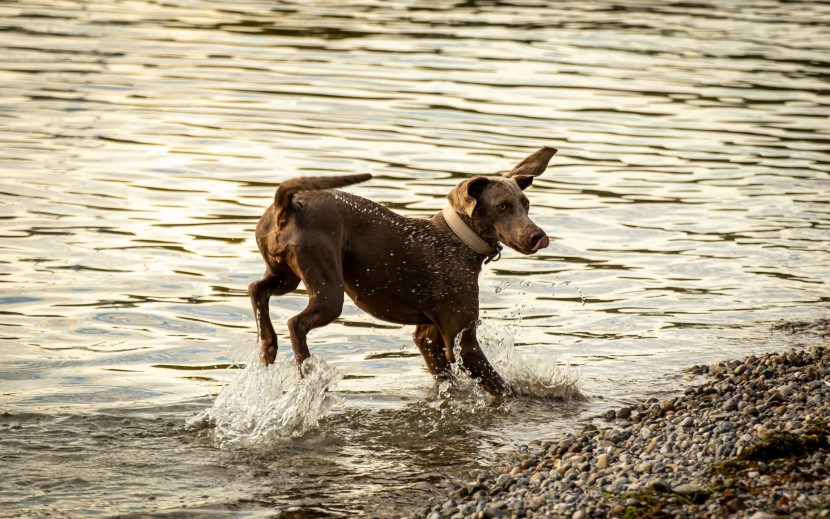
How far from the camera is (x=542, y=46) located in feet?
80.4

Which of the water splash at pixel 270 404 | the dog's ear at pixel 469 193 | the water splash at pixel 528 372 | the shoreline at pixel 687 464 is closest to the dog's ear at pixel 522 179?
the dog's ear at pixel 469 193

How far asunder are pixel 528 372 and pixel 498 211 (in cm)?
137

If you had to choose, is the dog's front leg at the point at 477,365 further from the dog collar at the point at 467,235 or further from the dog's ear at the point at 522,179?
the dog's ear at the point at 522,179

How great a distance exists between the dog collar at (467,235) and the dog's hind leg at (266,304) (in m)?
1.16

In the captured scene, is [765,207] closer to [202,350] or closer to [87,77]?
[202,350]

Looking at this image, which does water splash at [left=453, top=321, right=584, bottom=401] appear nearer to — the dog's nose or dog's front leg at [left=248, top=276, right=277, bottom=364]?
the dog's nose

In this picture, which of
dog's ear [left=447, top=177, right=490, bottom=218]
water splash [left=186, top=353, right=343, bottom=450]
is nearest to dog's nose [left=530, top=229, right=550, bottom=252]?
dog's ear [left=447, top=177, right=490, bottom=218]

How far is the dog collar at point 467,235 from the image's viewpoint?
7.91 metres

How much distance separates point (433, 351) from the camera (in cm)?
844

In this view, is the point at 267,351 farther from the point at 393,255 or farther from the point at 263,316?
the point at 393,255

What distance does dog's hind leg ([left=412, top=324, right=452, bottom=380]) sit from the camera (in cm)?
841

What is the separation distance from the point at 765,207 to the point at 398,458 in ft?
26.3

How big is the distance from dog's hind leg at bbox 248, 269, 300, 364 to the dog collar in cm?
116

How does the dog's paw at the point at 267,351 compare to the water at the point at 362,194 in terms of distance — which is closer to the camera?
the water at the point at 362,194
